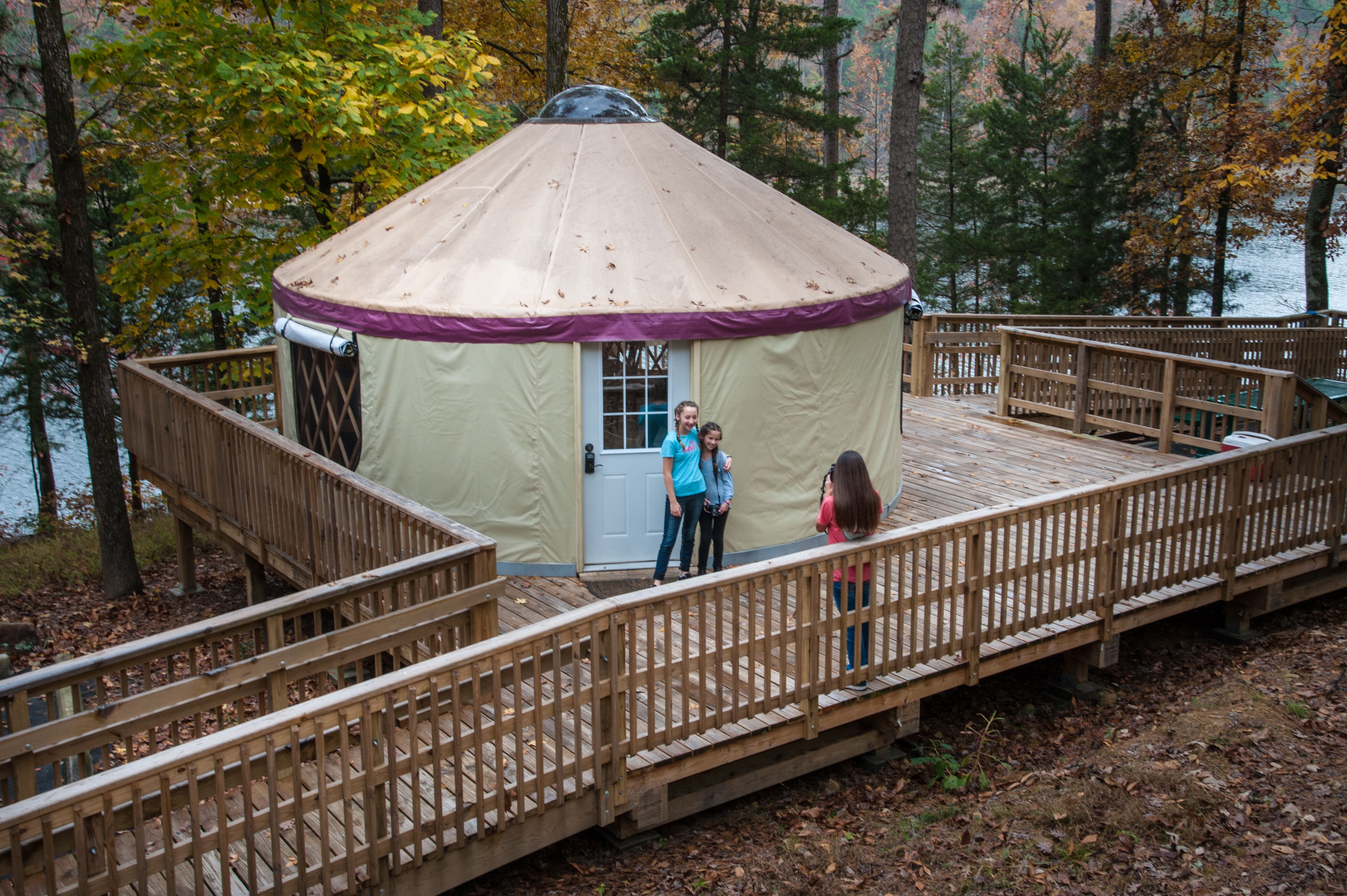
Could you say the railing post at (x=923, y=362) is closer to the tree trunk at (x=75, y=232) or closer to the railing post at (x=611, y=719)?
the tree trunk at (x=75, y=232)

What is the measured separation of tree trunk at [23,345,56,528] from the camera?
18.5m

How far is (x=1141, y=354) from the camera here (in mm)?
10680

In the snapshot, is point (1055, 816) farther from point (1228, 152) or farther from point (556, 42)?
point (1228, 152)

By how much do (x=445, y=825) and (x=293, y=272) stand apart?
20.0 feet

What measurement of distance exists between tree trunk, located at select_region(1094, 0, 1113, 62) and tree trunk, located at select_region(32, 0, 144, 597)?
17198 mm

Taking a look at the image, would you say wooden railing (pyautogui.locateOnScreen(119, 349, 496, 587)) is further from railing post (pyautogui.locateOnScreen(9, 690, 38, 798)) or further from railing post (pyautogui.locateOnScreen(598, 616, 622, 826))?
railing post (pyautogui.locateOnScreen(9, 690, 38, 798))

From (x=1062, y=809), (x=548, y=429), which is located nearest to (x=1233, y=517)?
(x=1062, y=809)

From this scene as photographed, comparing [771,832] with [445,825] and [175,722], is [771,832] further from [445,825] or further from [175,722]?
[175,722]

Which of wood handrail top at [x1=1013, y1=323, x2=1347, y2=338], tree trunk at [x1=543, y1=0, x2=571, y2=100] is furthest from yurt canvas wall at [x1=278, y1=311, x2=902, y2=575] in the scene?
tree trunk at [x1=543, y1=0, x2=571, y2=100]

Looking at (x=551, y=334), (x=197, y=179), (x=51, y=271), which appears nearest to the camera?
(x=551, y=334)

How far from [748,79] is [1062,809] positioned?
1779 centimetres

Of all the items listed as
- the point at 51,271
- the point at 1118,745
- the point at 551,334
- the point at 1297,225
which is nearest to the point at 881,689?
the point at 1118,745

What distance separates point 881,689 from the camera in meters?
6.23

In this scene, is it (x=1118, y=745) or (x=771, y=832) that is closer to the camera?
(x=771, y=832)
